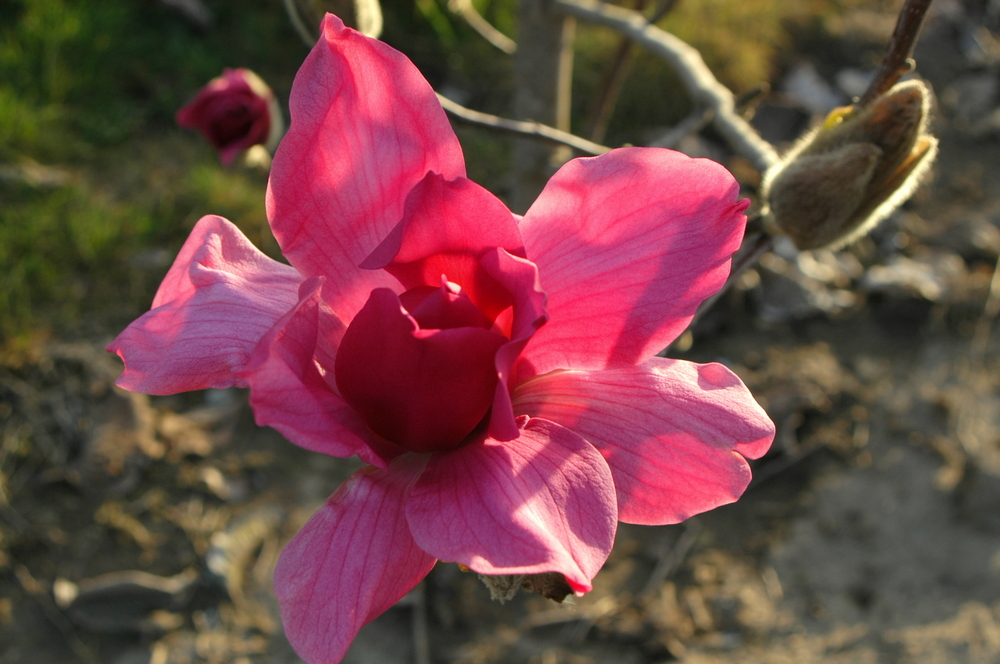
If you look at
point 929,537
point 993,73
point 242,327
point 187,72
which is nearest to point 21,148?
point 187,72

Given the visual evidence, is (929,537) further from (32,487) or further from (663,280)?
(32,487)

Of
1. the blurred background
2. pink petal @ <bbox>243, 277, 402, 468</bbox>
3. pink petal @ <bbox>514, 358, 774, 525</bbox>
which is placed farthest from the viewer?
the blurred background

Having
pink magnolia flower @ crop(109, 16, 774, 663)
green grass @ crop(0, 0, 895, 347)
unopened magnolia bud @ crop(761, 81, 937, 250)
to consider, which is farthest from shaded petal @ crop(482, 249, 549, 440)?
green grass @ crop(0, 0, 895, 347)

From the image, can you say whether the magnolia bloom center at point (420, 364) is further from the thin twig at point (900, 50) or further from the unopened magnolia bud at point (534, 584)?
the thin twig at point (900, 50)

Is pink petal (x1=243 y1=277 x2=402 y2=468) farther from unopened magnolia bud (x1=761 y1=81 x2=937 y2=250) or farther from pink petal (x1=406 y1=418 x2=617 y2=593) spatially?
unopened magnolia bud (x1=761 y1=81 x2=937 y2=250)

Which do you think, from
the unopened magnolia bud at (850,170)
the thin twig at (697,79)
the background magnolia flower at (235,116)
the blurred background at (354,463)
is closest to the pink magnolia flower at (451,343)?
the unopened magnolia bud at (850,170)
